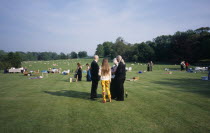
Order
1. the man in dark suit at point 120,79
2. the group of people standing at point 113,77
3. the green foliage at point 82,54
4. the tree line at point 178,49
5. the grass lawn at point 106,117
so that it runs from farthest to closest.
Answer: the green foliage at point 82,54 < the tree line at point 178,49 < the man in dark suit at point 120,79 < the group of people standing at point 113,77 < the grass lawn at point 106,117

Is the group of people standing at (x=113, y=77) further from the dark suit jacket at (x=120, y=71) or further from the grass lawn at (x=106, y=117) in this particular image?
the grass lawn at (x=106, y=117)

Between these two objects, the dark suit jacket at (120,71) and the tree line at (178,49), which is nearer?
the dark suit jacket at (120,71)

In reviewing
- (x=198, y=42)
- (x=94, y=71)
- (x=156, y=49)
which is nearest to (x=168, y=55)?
(x=156, y=49)

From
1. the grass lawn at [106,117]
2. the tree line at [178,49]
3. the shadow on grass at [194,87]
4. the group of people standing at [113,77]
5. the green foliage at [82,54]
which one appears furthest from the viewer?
the green foliage at [82,54]

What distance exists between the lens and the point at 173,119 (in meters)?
5.44

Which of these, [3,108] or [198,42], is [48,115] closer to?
[3,108]

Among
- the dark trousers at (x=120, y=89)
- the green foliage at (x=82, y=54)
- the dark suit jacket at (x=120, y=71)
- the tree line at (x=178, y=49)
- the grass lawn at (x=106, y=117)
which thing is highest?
the green foliage at (x=82, y=54)

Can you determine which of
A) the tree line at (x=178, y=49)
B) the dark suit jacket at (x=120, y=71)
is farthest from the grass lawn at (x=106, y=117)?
the tree line at (x=178, y=49)

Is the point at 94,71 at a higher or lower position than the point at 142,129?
higher

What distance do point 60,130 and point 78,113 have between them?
154 cm

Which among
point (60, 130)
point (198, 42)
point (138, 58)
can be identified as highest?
point (198, 42)

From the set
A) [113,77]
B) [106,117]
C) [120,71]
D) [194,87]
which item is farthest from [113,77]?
[194,87]

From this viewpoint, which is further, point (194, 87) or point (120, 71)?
point (194, 87)

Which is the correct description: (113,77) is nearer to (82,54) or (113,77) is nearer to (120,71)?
(120,71)
